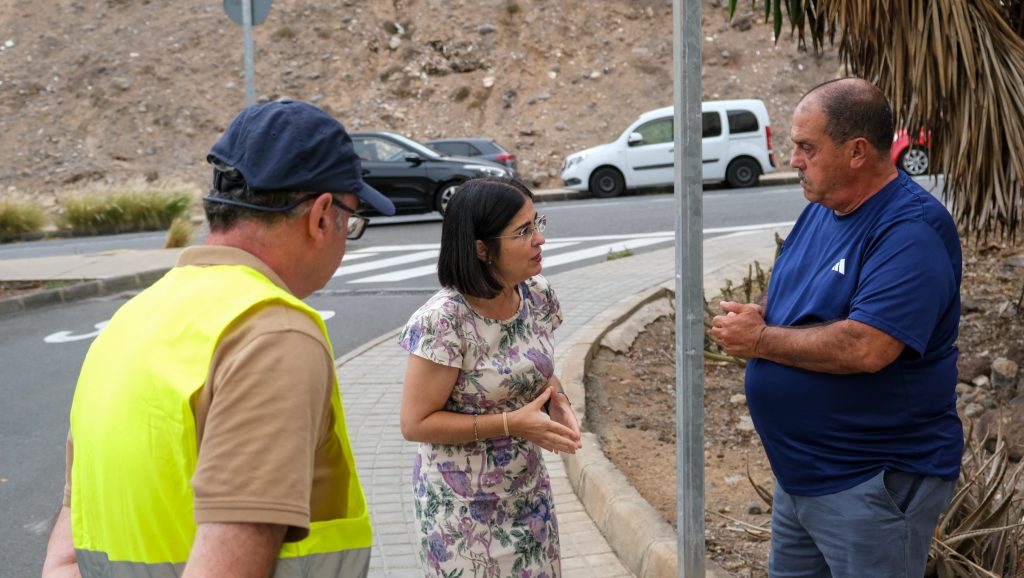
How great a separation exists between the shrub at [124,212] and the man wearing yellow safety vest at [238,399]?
76.8ft

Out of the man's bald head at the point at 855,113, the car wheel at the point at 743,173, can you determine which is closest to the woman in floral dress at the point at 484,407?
the man's bald head at the point at 855,113

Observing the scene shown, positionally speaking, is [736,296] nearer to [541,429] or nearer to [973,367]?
[973,367]

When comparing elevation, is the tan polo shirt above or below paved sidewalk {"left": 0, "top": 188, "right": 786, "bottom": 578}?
above

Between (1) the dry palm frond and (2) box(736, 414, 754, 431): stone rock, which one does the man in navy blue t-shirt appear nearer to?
(1) the dry palm frond

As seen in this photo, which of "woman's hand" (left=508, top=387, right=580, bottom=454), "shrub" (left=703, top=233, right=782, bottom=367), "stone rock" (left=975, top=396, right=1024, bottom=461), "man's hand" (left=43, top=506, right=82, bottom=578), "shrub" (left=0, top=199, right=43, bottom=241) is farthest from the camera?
"shrub" (left=0, top=199, right=43, bottom=241)

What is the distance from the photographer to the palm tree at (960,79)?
5.85m

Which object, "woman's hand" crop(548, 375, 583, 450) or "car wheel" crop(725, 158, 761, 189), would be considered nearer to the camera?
"woman's hand" crop(548, 375, 583, 450)

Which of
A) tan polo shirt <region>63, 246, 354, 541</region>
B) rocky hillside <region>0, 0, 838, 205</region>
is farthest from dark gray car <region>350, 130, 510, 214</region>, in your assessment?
tan polo shirt <region>63, 246, 354, 541</region>

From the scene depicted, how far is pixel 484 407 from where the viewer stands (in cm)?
337

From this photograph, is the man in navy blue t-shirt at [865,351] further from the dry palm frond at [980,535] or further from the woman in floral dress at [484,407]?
the dry palm frond at [980,535]

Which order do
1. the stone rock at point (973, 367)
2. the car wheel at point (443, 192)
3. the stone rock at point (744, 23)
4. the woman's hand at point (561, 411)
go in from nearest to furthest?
the woman's hand at point (561, 411)
the stone rock at point (973, 367)
the car wheel at point (443, 192)
the stone rock at point (744, 23)

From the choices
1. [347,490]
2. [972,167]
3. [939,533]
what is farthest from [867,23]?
[347,490]

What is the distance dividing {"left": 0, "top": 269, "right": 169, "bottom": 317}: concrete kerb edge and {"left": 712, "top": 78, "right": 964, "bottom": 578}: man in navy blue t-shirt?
11.6 meters

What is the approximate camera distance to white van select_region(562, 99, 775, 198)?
965 inches
